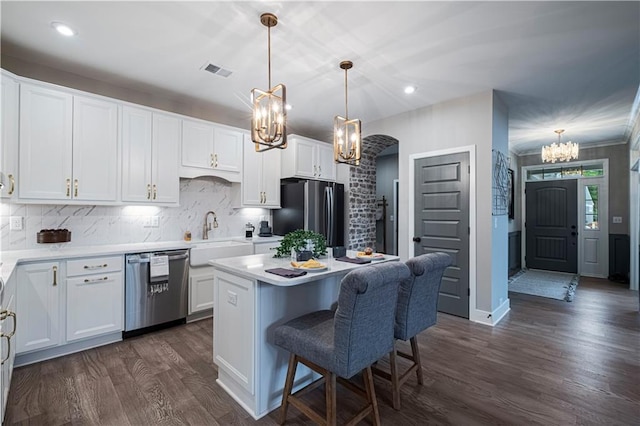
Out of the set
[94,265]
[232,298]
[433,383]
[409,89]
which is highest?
[409,89]

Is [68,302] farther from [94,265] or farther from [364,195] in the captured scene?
A: [364,195]

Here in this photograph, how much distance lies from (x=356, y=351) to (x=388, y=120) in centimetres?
379

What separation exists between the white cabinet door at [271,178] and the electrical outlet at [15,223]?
269 centimetres

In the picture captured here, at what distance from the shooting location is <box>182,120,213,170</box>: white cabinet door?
382cm

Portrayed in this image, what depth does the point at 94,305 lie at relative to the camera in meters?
2.93

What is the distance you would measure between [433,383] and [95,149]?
391 centimetres

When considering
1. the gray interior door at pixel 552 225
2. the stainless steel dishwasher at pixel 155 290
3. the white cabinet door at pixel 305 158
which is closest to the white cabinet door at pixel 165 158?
the stainless steel dishwasher at pixel 155 290

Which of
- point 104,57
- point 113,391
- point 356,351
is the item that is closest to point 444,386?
point 356,351

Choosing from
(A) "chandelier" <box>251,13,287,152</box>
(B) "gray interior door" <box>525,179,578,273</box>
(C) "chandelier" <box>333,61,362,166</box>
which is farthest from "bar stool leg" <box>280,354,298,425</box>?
(B) "gray interior door" <box>525,179,578,273</box>

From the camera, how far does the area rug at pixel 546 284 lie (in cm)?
498

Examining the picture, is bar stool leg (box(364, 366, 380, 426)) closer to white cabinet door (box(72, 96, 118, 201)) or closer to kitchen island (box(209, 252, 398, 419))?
kitchen island (box(209, 252, 398, 419))

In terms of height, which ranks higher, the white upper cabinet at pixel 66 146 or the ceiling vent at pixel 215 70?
the ceiling vent at pixel 215 70

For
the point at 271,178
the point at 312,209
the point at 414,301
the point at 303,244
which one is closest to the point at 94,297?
the point at 303,244

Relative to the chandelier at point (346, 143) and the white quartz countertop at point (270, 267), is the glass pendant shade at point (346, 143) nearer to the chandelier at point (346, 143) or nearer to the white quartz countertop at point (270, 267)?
the chandelier at point (346, 143)
